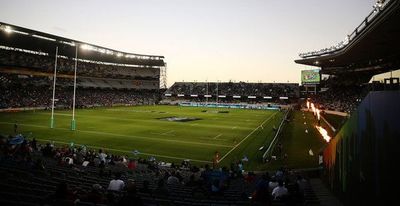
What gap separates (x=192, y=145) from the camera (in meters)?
32.9

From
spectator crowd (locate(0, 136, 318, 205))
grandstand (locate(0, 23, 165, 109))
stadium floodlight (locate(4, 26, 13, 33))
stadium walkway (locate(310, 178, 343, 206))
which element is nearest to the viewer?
spectator crowd (locate(0, 136, 318, 205))

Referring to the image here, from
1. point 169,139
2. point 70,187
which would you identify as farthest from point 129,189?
point 169,139

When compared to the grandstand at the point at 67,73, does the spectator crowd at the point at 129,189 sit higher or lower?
lower

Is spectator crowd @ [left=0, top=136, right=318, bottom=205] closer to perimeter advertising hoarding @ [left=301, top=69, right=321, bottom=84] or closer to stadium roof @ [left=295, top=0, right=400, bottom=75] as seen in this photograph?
stadium roof @ [left=295, top=0, right=400, bottom=75]

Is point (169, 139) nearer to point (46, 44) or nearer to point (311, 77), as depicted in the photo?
point (46, 44)

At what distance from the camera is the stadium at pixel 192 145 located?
A: 8375 mm

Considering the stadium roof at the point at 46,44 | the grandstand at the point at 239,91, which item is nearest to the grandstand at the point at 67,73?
the stadium roof at the point at 46,44

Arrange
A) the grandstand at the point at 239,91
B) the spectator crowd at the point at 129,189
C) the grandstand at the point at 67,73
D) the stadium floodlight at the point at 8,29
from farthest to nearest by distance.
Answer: the grandstand at the point at 239,91 → the grandstand at the point at 67,73 → the stadium floodlight at the point at 8,29 → the spectator crowd at the point at 129,189

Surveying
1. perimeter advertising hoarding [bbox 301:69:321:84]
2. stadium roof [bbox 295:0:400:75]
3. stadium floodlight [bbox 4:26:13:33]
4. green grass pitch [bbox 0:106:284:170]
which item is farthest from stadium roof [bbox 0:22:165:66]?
perimeter advertising hoarding [bbox 301:69:321:84]

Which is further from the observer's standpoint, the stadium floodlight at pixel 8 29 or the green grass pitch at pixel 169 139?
the stadium floodlight at pixel 8 29

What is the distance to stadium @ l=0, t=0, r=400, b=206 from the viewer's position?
330 inches

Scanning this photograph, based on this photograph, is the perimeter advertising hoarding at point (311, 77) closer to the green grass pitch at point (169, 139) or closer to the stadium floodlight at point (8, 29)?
the green grass pitch at point (169, 139)

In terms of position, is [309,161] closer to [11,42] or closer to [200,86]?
[11,42]

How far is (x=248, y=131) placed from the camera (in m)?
44.1
